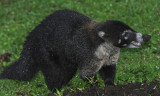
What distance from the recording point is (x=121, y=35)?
580 cm

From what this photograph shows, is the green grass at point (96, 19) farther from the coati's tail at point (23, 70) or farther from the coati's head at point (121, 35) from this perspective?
the coati's head at point (121, 35)

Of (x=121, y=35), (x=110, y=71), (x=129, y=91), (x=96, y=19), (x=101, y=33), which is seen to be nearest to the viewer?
(x=129, y=91)

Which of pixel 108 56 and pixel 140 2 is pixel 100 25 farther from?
pixel 140 2

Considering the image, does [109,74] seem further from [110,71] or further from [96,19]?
[96,19]

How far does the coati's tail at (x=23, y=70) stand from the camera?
7266mm

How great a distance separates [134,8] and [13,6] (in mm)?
5070

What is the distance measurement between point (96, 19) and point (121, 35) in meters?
4.93

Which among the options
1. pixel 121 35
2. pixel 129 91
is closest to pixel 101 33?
pixel 121 35

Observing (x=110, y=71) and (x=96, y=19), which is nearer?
(x=110, y=71)

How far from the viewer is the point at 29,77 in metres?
7.43

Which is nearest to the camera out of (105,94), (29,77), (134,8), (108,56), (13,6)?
(105,94)

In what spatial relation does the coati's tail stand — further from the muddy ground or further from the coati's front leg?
the muddy ground

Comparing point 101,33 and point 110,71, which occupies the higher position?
point 101,33

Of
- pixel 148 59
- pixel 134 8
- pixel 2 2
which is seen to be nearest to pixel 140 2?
pixel 134 8
